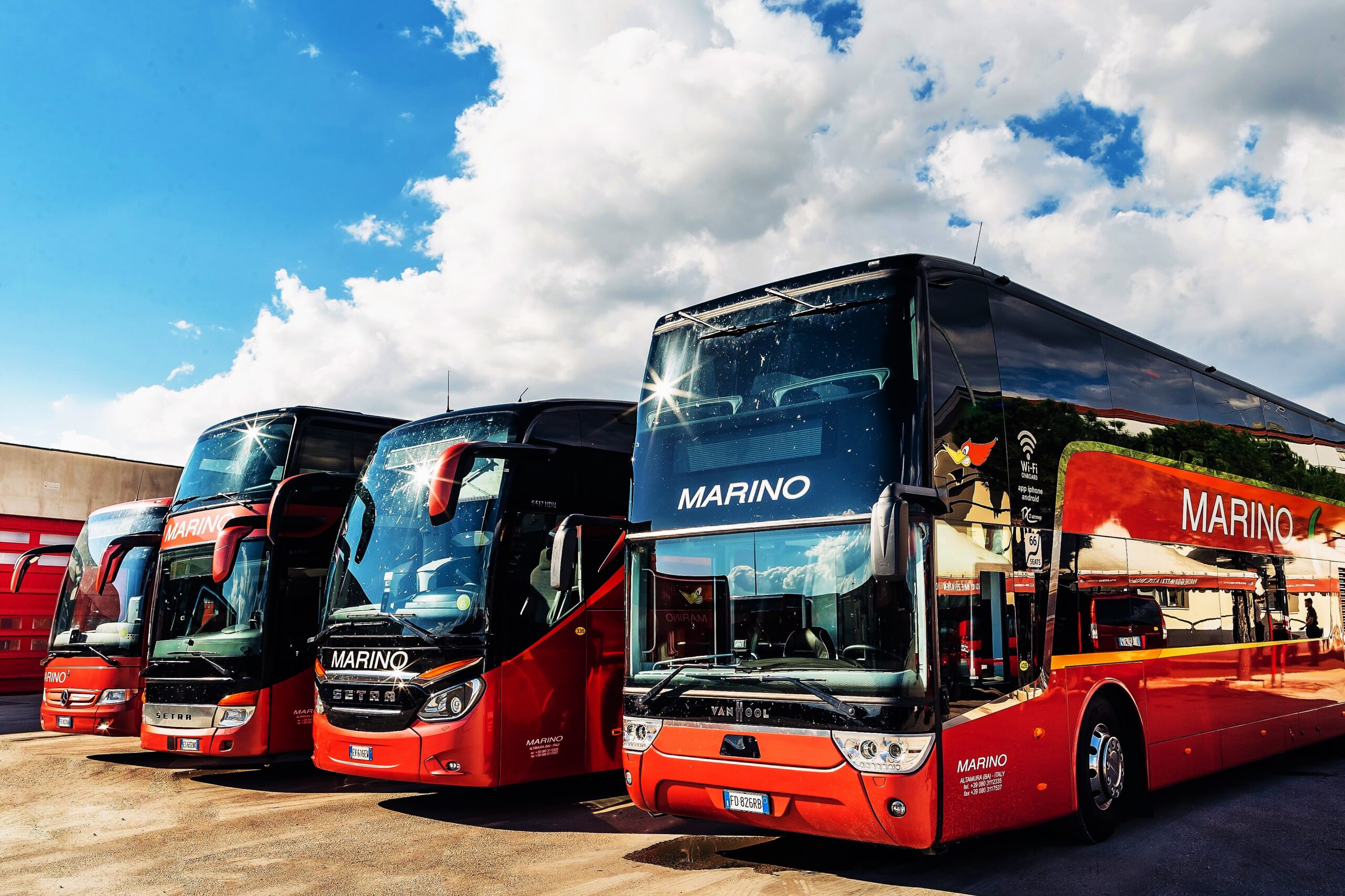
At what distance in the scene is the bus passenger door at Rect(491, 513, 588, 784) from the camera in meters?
9.09

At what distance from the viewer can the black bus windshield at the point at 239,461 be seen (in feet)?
39.7

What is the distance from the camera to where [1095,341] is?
8797 millimetres

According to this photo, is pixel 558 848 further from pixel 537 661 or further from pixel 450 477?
pixel 450 477

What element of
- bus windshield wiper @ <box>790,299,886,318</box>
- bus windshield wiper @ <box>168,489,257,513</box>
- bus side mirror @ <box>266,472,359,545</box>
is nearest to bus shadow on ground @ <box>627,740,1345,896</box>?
bus windshield wiper @ <box>790,299,886,318</box>

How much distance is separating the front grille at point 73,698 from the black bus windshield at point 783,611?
878 cm

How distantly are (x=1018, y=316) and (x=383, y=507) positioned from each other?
5.74 m

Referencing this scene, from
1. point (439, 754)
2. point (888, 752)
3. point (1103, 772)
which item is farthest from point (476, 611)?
point (1103, 772)

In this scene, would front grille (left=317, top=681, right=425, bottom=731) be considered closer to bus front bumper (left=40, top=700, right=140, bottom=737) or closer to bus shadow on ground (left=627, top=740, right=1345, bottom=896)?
bus shadow on ground (left=627, top=740, right=1345, bottom=896)

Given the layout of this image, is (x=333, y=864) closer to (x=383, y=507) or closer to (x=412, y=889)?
(x=412, y=889)

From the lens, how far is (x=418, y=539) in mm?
9461

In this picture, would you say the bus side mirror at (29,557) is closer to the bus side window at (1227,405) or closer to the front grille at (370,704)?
the front grille at (370,704)

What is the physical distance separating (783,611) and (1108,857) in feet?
9.73

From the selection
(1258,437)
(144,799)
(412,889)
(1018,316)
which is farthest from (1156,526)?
(144,799)

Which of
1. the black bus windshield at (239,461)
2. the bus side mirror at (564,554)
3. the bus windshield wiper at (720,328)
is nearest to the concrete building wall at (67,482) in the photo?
the black bus windshield at (239,461)
